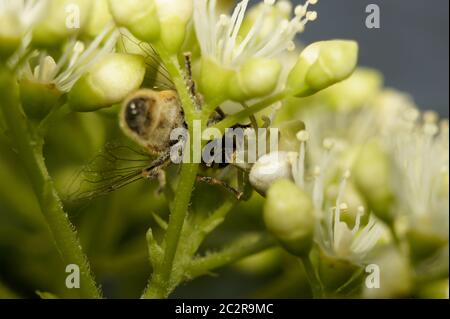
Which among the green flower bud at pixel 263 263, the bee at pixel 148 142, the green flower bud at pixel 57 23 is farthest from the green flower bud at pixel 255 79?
the green flower bud at pixel 263 263

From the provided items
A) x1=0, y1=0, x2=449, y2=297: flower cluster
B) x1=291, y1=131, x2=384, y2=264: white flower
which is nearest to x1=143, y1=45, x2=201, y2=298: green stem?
x1=0, y1=0, x2=449, y2=297: flower cluster

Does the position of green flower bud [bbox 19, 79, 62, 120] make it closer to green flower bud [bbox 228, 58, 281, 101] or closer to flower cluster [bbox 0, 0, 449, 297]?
flower cluster [bbox 0, 0, 449, 297]

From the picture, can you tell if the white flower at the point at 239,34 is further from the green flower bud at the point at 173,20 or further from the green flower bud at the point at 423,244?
the green flower bud at the point at 423,244

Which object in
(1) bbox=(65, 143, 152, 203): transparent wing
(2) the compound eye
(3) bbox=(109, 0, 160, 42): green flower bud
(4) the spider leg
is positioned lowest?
(4) the spider leg

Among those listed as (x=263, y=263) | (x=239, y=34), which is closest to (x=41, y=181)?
(x=239, y=34)

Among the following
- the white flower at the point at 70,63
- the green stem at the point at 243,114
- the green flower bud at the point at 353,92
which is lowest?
the green stem at the point at 243,114
